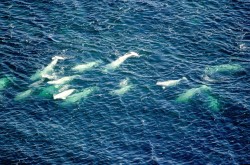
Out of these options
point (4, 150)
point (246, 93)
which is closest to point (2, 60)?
→ point (4, 150)

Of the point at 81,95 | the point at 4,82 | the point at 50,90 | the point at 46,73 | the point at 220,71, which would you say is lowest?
the point at 81,95

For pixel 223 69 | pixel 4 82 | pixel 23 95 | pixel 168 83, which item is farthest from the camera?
pixel 223 69

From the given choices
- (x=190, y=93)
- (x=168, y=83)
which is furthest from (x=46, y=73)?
(x=190, y=93)

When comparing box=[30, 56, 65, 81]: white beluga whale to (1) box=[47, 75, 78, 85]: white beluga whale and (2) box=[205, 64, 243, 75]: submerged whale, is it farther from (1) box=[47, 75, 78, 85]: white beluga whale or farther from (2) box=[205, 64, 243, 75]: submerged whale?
(2) box=[205, 64, 243, 75]: submerged whale

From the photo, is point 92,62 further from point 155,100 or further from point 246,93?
point 246,93

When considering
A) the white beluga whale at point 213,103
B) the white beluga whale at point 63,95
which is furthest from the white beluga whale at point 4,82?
the white beluga whale at point 213,103

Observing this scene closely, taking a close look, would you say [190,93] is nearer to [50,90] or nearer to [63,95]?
[63,95]
